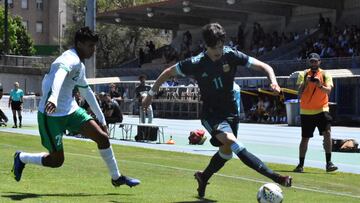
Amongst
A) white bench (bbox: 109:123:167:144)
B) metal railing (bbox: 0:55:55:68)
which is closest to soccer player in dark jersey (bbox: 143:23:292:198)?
white bench (bbox: 109:123:167:144)

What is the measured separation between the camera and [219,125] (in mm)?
8109

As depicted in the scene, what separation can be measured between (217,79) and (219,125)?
0.53 metres

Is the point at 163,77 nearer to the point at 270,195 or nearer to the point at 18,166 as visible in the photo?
the point at 270,195

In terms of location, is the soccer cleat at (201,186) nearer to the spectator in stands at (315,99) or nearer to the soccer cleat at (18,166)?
the soccer cleat at (18,166)

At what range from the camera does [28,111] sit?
4816 centimetres

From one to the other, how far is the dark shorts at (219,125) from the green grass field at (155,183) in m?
0.85

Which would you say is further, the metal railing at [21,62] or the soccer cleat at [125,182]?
the metal railing at [21,62]

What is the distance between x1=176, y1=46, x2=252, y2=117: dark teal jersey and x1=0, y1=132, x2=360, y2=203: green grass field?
3.72 ft

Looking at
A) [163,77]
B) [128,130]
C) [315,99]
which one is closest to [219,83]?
[163,77]

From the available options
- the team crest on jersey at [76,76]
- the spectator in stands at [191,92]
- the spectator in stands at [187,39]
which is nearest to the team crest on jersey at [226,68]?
the team crest on jersey at [76,76]

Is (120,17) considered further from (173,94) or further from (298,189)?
(298,189)

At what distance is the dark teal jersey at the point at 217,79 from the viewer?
8.16 m

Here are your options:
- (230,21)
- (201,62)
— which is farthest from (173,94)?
(201,62)

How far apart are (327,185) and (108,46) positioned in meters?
66.2
